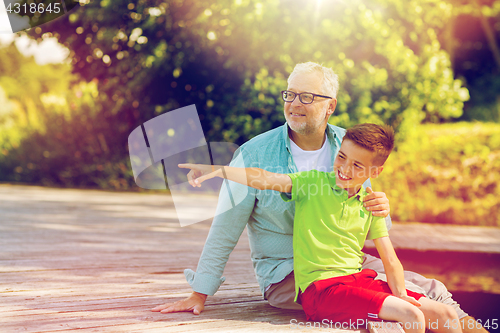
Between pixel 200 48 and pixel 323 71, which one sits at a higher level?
pixel 200 48

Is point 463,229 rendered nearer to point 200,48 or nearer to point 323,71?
point 323,71

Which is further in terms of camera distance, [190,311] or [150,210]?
[150,210]

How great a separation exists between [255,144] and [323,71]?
1.54 feet

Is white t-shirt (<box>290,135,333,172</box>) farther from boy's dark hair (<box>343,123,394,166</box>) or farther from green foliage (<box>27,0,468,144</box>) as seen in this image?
green foliage (<box>27,0,468,144</box>)

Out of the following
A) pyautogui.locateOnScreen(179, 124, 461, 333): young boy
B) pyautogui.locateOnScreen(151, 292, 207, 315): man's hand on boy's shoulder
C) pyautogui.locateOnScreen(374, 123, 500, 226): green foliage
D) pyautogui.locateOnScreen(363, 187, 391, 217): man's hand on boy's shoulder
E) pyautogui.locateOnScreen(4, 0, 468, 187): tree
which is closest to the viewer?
pyautogui.locateOnScreen(179, 124, 461, 333): young boy

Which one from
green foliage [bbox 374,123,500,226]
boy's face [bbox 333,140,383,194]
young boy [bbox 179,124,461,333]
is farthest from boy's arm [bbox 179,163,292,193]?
green foliage [bbox 374,123,500,226]

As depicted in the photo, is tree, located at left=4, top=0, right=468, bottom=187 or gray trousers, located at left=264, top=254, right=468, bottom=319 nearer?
gray trousers, located at left=264, top=254, right=468, bottom=319

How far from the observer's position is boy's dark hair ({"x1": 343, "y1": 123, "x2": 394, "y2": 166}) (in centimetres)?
183

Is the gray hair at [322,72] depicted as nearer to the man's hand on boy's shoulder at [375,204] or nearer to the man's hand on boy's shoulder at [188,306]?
the man's hand on boy's shoulder at [375,204]

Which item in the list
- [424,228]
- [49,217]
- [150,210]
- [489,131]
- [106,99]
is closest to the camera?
[49,217]

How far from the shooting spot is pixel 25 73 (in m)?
25.8

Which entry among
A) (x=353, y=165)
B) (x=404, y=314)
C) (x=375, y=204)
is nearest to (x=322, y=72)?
(x=353, y=165)

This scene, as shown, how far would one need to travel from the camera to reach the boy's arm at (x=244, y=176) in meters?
1.70

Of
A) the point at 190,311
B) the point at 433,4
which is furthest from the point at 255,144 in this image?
the point at 433,4
